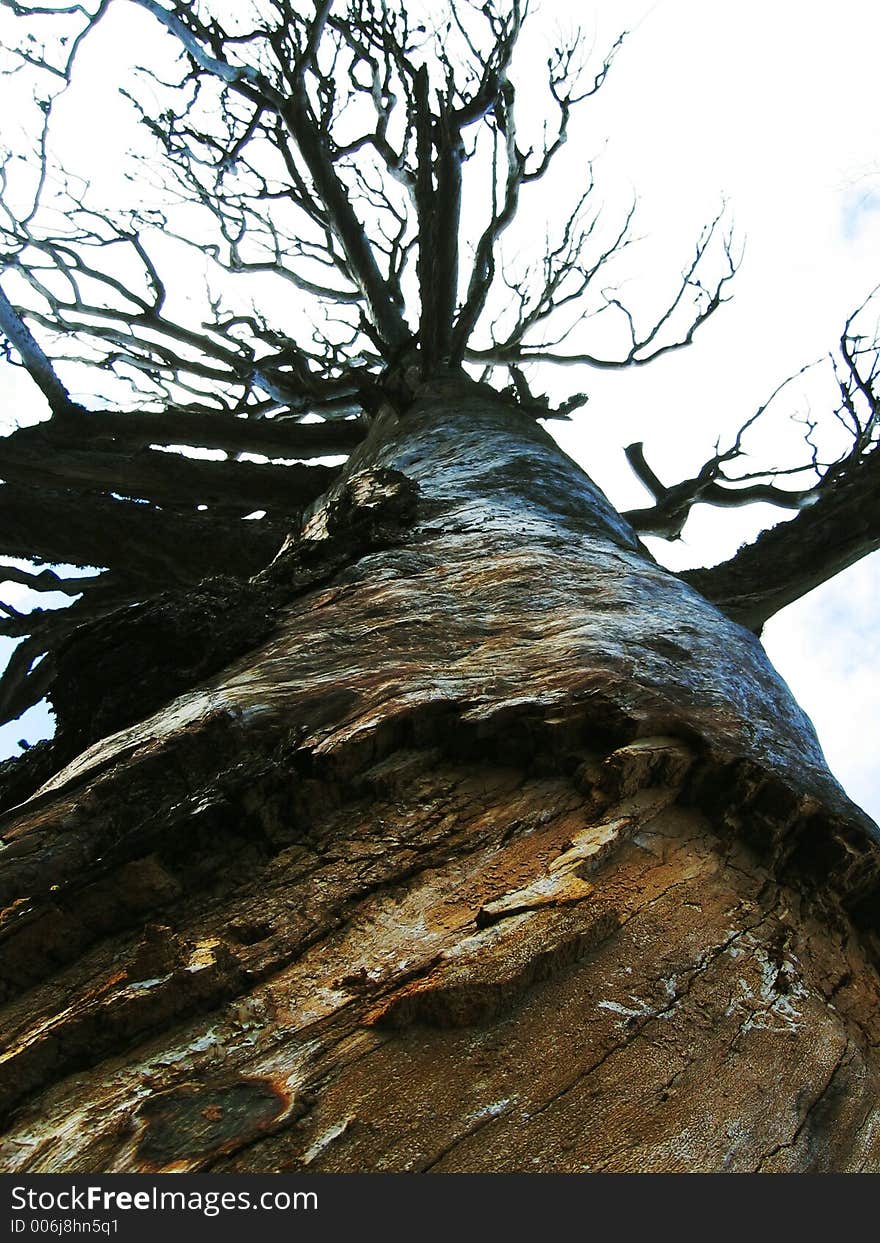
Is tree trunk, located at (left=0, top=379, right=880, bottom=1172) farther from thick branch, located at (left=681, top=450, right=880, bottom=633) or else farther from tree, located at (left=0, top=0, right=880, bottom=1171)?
thick branch, located at (left=681, top=450, right=880, bottom=633)

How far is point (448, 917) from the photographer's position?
101 centimetres

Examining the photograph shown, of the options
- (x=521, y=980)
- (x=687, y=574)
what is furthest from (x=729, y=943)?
(x=687, y=574)

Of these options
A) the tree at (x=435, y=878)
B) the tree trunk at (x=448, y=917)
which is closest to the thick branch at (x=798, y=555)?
the tree at (x=435, y=878)

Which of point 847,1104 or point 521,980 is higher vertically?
point 521,980

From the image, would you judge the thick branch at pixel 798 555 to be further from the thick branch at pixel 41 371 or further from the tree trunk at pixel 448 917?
the thick branch at pixel 41 371

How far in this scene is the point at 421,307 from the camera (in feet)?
13.8

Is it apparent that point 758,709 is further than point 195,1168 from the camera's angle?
Yes

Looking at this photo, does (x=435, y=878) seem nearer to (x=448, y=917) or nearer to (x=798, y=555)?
(x=448, y=917)

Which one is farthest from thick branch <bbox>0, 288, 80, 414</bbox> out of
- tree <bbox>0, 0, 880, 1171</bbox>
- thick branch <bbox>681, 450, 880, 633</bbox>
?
thick branch <bbox>681, 450, 880, 633</bbox>

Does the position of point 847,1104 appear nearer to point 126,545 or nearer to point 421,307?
point 126,545

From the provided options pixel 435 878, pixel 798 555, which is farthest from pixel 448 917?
pixel 798 555

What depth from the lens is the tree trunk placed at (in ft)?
2.72

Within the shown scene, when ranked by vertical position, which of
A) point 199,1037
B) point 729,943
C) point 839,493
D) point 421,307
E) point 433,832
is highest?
point 421,307

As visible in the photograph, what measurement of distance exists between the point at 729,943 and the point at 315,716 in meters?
0.64
